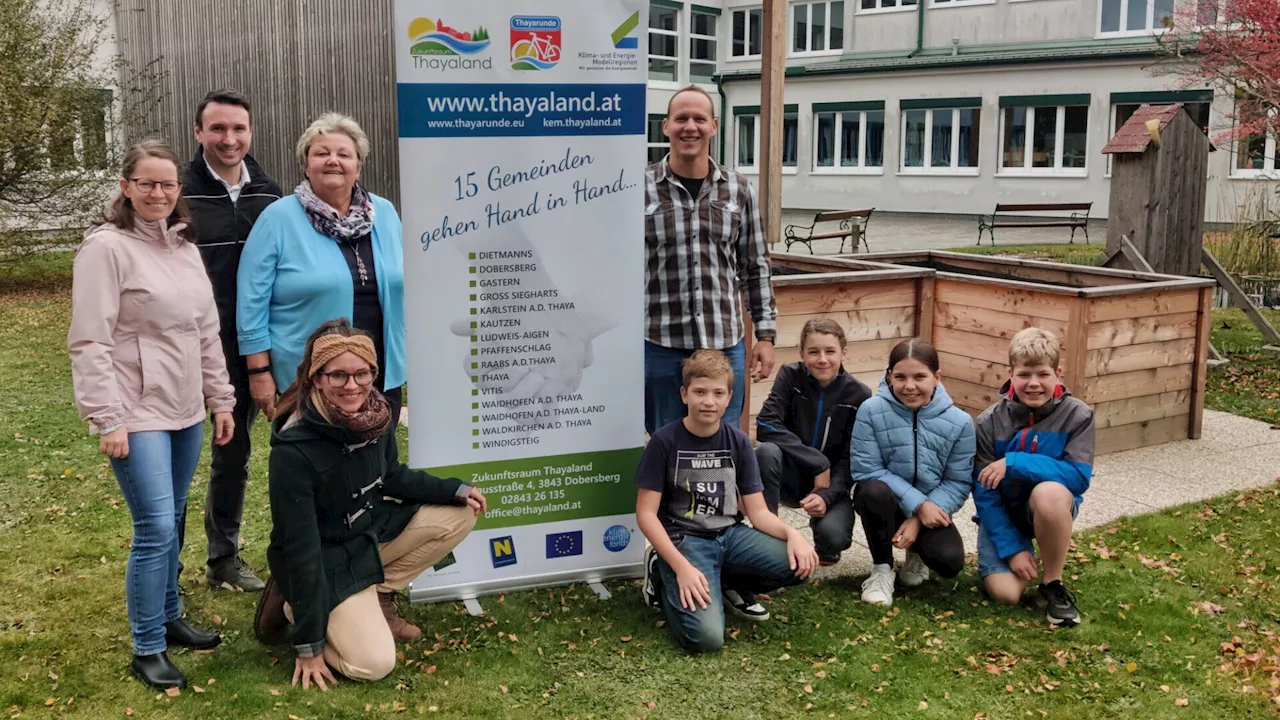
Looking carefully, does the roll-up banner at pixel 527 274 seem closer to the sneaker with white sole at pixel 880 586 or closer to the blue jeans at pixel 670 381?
the blue jeans at pixel 670 381

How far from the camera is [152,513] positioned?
11.9 ft

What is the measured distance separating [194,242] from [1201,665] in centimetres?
387

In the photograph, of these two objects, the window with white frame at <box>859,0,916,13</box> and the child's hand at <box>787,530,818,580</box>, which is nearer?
the child's hand at <box>787,530,818,580</box>

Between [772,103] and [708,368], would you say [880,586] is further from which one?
[772,103]

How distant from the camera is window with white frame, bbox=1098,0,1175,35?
85.1 ft

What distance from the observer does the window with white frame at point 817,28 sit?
3253 cm

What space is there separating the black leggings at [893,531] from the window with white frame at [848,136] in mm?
27182

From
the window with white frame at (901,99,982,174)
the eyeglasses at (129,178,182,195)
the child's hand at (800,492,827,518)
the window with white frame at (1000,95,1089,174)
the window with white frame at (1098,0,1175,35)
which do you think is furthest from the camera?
the window with white frame at (901,99,982,174)

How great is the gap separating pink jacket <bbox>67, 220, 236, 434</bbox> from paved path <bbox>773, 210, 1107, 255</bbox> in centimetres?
1575

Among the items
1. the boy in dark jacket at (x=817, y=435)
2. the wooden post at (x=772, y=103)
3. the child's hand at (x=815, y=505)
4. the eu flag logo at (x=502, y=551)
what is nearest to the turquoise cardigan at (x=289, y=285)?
the eu flag logo at (x=502, y=551)

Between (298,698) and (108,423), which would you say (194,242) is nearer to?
(108,423)

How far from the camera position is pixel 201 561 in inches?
195

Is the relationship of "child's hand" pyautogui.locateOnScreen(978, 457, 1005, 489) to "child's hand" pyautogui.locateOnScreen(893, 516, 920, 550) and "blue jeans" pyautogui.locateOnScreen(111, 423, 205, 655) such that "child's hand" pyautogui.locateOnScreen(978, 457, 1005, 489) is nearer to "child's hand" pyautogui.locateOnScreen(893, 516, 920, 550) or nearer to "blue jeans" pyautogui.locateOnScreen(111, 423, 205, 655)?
"child's hand" pyautogui.locateOnScreen(893, 516, 920, 550)

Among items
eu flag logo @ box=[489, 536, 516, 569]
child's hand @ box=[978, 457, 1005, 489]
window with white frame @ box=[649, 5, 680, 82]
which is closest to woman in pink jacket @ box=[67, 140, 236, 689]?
eu flag logo @ box=[489, 536, 516, 569]
